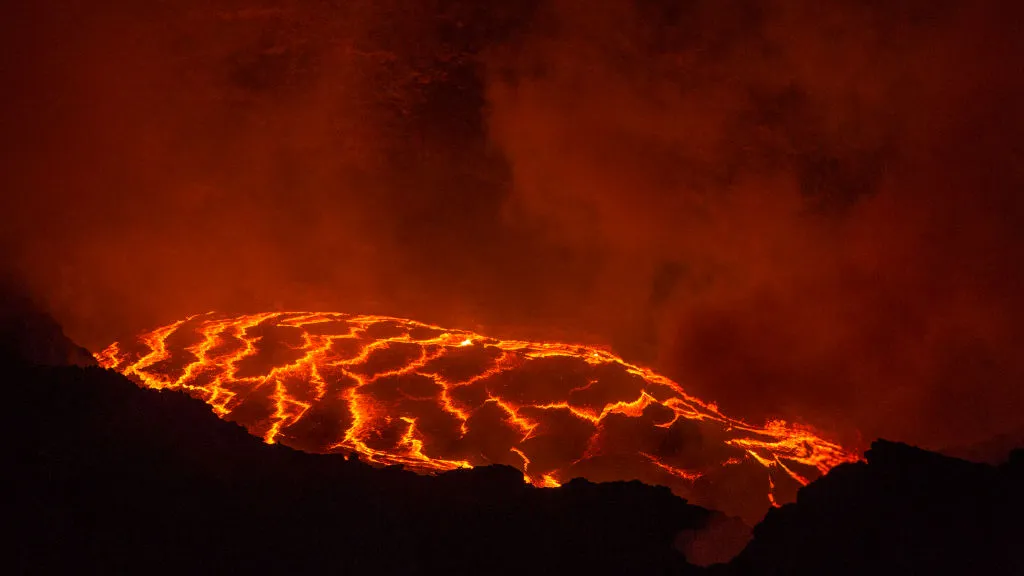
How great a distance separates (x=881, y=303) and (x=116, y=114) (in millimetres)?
6496

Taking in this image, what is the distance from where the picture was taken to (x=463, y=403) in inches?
231

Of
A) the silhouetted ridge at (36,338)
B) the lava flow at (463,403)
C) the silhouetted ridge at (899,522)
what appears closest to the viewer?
the silhouetted ridge at (899,522)

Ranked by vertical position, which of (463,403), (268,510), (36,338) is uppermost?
(463,403)

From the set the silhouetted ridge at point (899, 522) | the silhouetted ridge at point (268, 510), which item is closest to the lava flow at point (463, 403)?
the silhouetted ridge at point (268, 510)

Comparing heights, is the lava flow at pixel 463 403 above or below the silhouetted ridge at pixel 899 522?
above

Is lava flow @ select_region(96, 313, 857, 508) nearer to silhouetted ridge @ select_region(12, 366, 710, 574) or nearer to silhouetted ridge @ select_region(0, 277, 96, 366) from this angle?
silhouetted ridge @ select_region(0, 277, 96, 366)

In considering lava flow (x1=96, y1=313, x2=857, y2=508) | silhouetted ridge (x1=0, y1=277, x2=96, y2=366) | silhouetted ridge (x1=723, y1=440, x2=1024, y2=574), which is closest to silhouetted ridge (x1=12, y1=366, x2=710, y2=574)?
silhouetted ridge (x1=723, y1=440, x2=1024, y2=574)

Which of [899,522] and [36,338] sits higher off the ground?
[36,338]

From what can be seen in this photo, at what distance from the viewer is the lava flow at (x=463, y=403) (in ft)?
17.2

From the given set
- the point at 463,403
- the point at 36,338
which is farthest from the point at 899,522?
the point at 463,403

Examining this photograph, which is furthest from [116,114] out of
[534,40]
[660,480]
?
[660,480]

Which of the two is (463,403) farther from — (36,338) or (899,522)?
(899,522)

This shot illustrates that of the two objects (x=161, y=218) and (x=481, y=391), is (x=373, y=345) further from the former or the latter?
(x=161, y=218)

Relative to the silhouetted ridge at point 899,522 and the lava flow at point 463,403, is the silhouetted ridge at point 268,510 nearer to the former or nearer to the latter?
the silhouetted ridge at point 899,522
